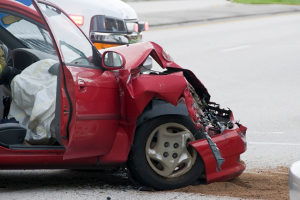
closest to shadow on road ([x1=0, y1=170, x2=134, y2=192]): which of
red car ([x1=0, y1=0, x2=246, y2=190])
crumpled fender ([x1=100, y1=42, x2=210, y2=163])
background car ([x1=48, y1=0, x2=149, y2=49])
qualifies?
red car ([x1=0, y1=0, x2=246, y2=190])

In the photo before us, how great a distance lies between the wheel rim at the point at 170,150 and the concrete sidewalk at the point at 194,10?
18.0m

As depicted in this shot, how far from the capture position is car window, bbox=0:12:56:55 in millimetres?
7516

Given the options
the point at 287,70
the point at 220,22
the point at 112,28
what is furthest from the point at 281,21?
the point at 112,28

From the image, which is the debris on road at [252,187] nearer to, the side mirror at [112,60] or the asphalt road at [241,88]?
the asphalt road at [241,88]

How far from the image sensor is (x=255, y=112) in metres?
11.3

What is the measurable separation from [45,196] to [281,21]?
2151 centimetres

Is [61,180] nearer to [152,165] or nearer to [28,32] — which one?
[152,165]

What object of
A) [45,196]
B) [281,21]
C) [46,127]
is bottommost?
[281,21]

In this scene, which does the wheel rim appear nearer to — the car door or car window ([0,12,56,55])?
the car door

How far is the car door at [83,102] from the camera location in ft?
20.2

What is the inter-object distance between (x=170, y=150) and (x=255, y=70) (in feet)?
31.8

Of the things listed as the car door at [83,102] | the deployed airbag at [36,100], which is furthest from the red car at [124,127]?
the deployed airbag at [36,100]

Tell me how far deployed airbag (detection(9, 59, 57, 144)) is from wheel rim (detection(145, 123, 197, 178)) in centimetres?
85

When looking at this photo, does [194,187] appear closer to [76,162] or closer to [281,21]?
[76,162]
